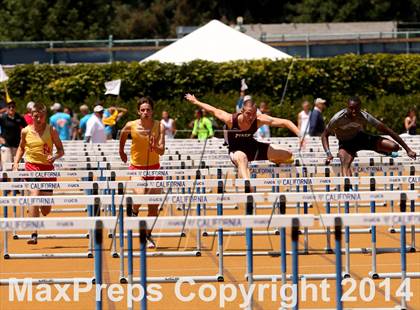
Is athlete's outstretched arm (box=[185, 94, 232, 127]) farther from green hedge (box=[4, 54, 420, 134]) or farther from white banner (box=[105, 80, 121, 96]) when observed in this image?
green hedge (box=[4, 54, 420, 134])

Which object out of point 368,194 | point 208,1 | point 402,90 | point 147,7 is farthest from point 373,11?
point 368,194

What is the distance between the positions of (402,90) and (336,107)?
13.5ft

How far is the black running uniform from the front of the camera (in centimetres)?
1622

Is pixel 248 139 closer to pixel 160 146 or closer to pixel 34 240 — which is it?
pixel 160 146

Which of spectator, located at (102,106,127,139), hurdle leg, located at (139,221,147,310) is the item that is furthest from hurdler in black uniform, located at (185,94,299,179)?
spectator, located at (102,106,127,139)

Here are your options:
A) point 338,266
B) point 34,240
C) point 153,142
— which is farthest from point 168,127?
point 338,266

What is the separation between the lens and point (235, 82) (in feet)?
129

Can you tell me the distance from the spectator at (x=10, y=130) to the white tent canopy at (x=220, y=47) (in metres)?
11.3

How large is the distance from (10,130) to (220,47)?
11.8 m

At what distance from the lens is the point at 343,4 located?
71062 mm

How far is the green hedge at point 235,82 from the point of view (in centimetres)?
3881

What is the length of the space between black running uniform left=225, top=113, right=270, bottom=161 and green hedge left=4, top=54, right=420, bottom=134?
21344mm

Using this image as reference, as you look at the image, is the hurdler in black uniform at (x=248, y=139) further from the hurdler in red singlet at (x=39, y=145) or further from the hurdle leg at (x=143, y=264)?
the hurdle leg at (x=143, y=264)

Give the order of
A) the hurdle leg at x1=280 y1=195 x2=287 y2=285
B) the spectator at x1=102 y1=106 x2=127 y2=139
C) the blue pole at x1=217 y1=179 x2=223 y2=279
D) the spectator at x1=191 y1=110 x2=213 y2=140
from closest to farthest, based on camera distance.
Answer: the hurdle leg at x1=280 y1=195 x2=287 y2=285 → the blue pole at x1=217 y1=179 x2=223 y2=279 → the spectator at x1=191 y1=110 x2=213 y2=140 → the spectator at x1=102 y1=106 x2=127 y2=139
